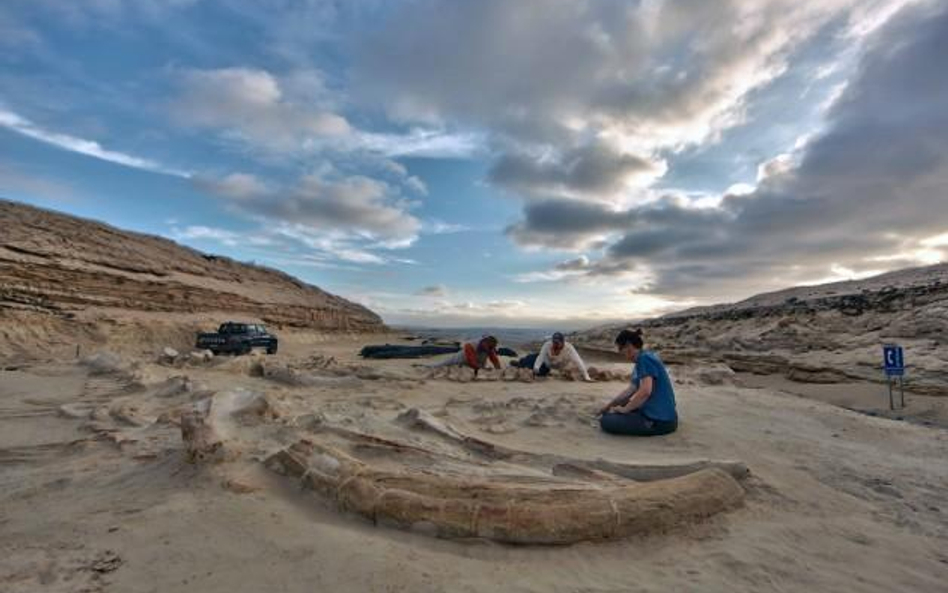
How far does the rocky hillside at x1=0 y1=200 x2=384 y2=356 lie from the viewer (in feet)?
57.9

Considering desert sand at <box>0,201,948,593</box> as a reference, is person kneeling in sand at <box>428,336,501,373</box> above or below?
above

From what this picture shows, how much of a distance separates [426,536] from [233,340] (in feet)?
62.0

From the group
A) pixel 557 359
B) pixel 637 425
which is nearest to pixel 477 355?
pixel 557 359

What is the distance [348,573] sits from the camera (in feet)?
7.67

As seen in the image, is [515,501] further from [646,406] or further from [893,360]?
[893,360]

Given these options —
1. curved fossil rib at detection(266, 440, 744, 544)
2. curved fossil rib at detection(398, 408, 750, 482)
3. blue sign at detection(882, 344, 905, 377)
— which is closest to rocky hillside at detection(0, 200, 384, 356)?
curved fossil rib at detection(398, 408, 750, 482)

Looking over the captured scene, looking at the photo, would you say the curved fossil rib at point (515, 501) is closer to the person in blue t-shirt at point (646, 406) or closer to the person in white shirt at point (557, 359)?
the person in blue t-shirt at point (646, 406)

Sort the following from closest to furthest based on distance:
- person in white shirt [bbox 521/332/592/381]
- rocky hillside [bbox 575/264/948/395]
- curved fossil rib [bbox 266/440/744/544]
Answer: curved fossil rib [bbox 266/440/744/544], person in white shirt [bbox 521/332/592/381], rocky hillside [bbox 575/264/948/395]

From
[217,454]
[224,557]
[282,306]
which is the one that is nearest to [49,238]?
[282,306]

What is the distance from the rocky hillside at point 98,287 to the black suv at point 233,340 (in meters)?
3.75

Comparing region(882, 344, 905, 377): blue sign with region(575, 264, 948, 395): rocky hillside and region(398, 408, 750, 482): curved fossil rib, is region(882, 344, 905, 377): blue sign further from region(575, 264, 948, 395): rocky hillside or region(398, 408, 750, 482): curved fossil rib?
region(398, 408, 750, 482): curved fossil rib

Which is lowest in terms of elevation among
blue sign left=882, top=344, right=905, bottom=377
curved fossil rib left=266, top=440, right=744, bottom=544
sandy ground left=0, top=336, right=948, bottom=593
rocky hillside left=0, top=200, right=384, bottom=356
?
sandy ground left=0, top=336, right=948, bottom=593

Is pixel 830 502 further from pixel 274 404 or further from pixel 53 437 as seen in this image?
pixel 53 437

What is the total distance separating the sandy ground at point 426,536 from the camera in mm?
2342
